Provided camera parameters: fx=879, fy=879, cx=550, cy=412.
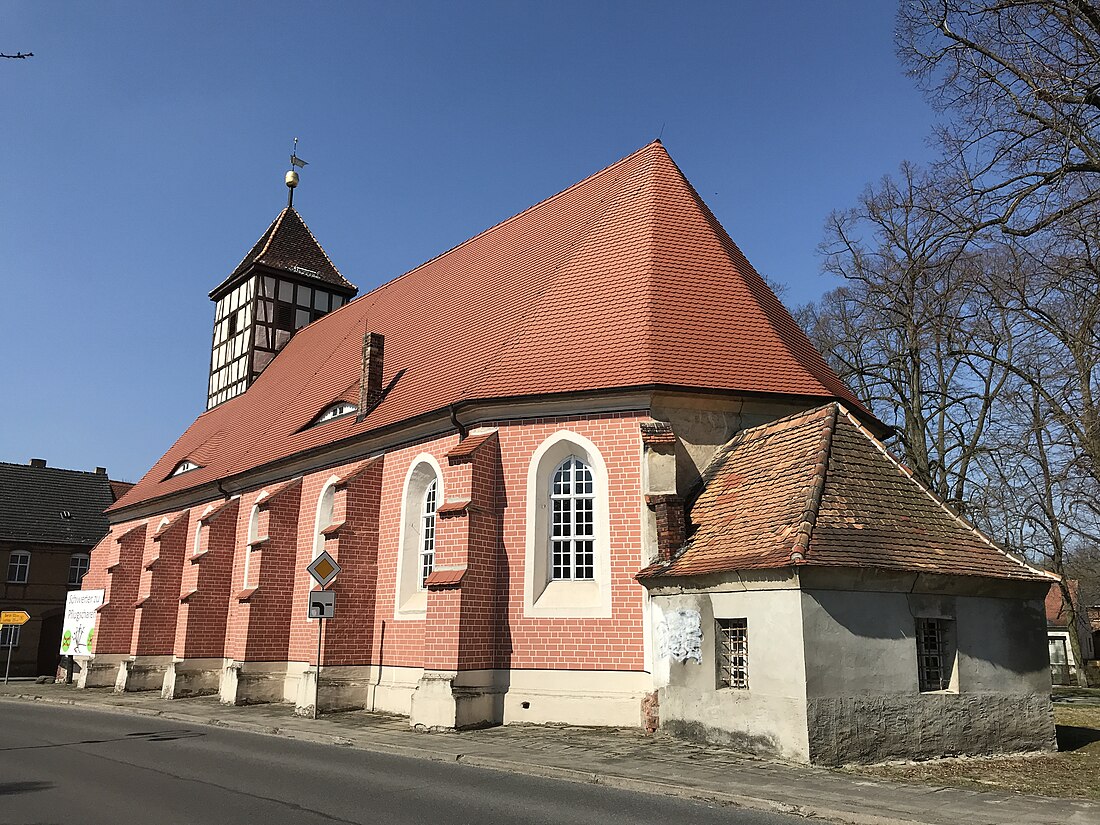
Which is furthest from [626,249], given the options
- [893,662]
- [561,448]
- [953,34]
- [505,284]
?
[893,662]

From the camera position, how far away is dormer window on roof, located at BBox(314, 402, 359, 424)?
2134 cm

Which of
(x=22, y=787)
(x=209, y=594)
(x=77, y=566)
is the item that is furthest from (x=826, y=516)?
(x=77, y=566)

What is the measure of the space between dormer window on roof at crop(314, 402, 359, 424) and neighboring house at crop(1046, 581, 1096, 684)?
1500 centimetres

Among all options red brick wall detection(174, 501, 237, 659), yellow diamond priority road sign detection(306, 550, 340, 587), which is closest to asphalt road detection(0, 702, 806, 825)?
yellow diamond priority road sign detection(306, 550, 340, 587)

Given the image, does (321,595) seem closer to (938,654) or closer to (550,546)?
(550,546)

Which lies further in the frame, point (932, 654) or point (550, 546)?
point (550, 546)

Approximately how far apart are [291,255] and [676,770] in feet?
94.8

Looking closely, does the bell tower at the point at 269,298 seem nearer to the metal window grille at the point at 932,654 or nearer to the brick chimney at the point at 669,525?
the brick chimney at the point at 669,525

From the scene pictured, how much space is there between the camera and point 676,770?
10.4m

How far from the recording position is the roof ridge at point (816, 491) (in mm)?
11523

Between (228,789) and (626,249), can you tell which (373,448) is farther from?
(228,789)

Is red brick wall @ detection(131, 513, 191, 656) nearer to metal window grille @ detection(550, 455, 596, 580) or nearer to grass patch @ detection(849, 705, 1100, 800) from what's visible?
metal window grille @ detection(550, 455, 596, 580)

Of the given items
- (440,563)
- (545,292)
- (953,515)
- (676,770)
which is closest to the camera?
(676,770)

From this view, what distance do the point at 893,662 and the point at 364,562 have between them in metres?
10.8
